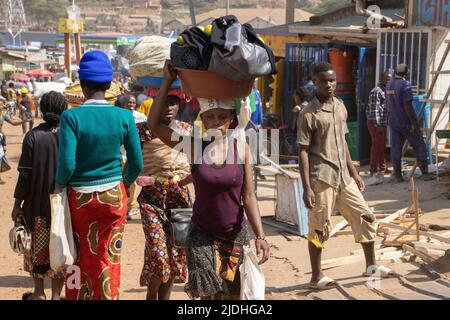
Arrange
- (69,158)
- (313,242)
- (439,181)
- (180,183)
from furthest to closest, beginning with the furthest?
(439,181), (313,242), (180,183), (69,158)

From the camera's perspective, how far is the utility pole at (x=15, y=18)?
4011 inches

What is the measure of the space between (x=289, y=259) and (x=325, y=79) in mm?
2414

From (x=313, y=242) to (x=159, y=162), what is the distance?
1.45m

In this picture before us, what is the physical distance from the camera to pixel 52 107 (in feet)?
20.0

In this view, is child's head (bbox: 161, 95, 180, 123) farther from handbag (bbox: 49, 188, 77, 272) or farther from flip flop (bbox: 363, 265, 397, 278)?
flip flop (bbox: 363, 265, 397, 278)

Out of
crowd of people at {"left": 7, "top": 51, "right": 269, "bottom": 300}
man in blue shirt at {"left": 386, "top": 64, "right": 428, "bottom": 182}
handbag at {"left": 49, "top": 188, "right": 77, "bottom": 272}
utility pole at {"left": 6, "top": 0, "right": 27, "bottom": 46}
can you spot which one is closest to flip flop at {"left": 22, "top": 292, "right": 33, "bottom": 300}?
crowd of people at {"left": 7, "top": 51, "right": 269, "bottom": 300}

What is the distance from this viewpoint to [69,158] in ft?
15.8

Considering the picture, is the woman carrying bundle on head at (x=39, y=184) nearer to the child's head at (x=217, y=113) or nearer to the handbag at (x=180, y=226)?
the handbag at (x=180, y=226)

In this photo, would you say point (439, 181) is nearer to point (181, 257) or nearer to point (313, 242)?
point (313, 242)

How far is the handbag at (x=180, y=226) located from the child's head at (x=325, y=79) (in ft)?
5.36

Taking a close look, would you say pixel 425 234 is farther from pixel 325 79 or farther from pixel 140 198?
pixel 140 198

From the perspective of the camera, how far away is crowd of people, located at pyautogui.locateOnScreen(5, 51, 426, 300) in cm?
471

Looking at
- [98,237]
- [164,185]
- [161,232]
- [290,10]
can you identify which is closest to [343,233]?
[164,185]
